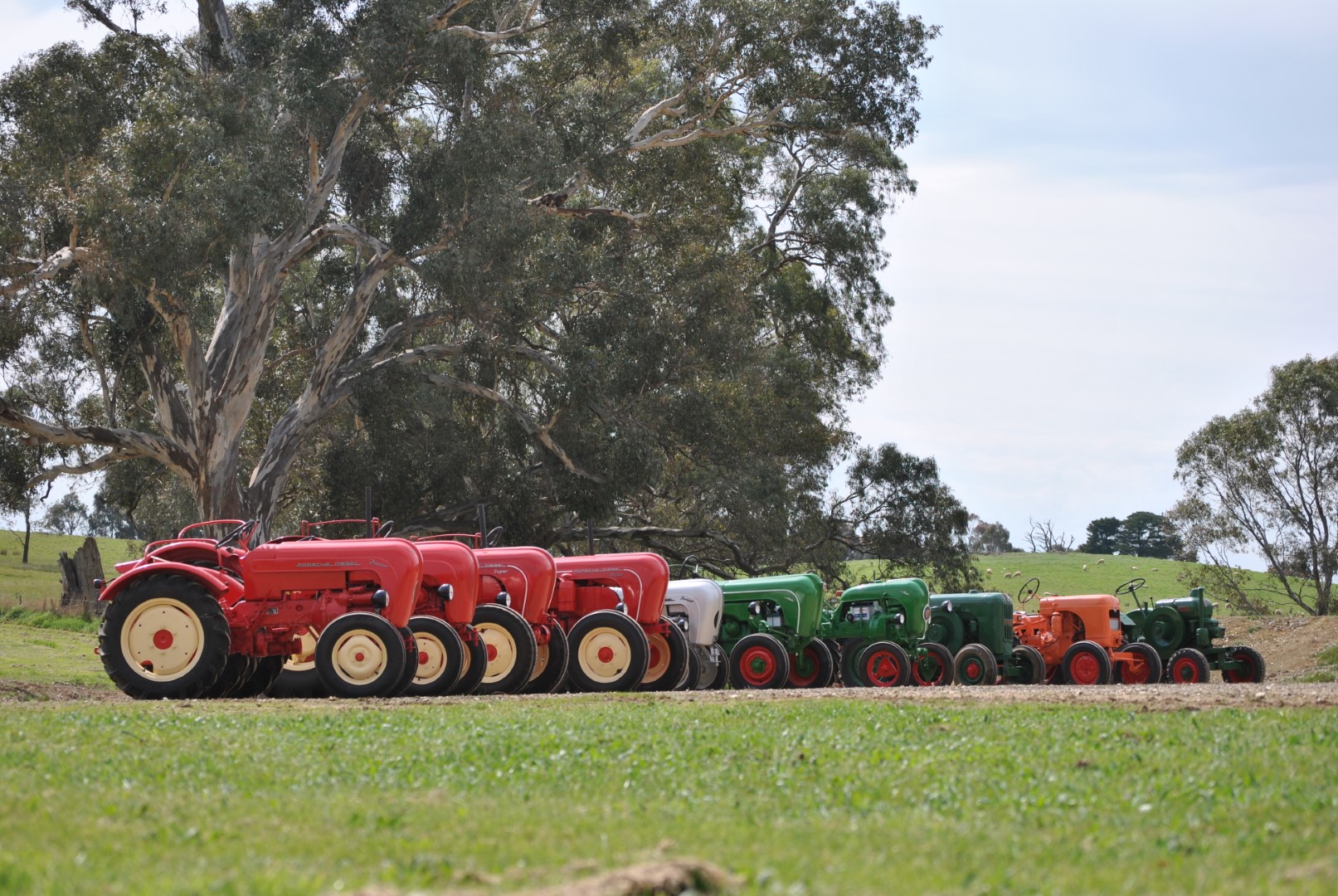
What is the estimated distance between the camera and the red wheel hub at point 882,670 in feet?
59.2

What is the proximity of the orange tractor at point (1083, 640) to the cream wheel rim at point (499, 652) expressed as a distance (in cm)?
928

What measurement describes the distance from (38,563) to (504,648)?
55041 mm

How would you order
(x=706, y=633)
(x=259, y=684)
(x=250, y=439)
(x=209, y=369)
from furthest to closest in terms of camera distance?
(x=250, y=439), (x=209, y=369), (x=706, y=633), (x=259, y=684)

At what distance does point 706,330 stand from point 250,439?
12008mm

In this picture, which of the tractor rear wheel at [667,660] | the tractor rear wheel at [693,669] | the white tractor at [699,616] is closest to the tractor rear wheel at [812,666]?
the white tractor at [699,616]

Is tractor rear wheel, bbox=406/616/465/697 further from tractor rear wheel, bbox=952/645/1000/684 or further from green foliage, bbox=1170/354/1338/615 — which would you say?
green foliage, bbox=1170/354/1338/615

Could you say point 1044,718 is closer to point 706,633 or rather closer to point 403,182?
point 706,633

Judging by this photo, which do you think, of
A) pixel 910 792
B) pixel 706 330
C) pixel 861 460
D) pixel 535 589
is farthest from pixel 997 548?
pixel 910 792

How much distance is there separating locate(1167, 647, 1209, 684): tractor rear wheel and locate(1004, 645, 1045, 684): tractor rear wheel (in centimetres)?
208

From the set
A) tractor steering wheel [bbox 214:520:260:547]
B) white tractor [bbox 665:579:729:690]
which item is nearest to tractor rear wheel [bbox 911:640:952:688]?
white tractor [bbox 665:579:729:690]

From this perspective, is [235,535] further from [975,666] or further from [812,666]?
[975,666]

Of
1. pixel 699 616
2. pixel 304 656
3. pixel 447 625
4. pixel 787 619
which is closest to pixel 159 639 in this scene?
pixel 304 656

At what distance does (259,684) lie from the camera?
47.8ft

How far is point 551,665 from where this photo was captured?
14992 millimetres
